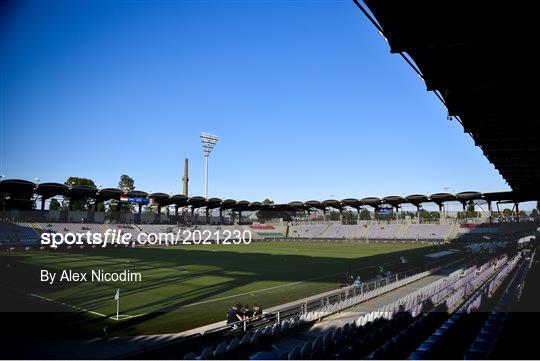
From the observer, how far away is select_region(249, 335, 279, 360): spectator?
30.8ft

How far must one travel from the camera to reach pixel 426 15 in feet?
31.5

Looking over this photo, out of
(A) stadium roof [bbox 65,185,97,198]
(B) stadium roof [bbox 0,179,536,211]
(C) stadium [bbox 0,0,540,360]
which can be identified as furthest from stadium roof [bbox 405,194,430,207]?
(A) stadium roof [bbox 65,185,97,198]

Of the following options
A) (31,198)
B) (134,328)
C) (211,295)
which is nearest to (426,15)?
(134,328)

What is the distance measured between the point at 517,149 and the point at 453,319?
567 inches

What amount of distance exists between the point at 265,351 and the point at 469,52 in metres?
10.1

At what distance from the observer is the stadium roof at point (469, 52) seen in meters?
9.34

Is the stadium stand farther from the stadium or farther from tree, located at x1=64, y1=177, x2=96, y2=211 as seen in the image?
tree, located at x1=64, y1=177, x2=96, y2=211

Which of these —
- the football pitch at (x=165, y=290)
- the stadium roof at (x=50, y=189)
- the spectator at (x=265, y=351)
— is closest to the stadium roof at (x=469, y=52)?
the spectator at (x=265, y=351)

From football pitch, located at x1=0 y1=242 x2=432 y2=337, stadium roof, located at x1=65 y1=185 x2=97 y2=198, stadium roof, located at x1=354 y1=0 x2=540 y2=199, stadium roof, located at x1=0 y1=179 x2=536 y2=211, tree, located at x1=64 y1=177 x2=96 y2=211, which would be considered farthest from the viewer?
tree, located at x1=64 y1=177 x2=96 y2=211

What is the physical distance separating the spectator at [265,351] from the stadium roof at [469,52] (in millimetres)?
8608

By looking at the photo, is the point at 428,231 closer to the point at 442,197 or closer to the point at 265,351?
the point at 442,197

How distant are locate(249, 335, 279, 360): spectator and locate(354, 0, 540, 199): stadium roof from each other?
8.61m

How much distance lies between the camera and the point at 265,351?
33.5 feet

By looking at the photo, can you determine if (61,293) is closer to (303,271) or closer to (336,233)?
(303,271)
